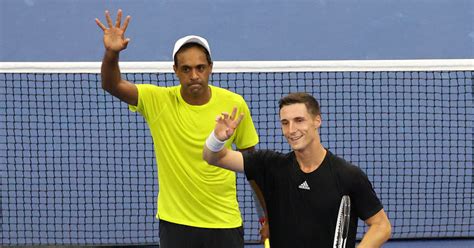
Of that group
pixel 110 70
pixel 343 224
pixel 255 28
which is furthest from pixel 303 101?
pixel 255 28

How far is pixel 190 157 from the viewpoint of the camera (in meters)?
5.53

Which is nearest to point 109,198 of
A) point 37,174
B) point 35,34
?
point 37,174

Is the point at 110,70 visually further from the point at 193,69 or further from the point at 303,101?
the point at 303,101

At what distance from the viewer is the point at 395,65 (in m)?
8.70

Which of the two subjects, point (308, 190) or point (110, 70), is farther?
point (110, 70)

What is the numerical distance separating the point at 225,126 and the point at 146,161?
549 centimetres

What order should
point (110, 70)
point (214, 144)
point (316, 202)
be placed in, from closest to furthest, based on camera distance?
point (316, 202) → point (214, 144) → point (110, 70)

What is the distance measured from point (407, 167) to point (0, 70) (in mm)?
4302

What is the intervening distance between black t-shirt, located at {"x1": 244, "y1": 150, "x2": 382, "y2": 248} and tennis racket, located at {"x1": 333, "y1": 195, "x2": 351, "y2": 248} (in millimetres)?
65

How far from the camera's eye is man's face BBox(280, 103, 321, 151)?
457cm

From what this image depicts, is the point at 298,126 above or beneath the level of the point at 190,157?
above

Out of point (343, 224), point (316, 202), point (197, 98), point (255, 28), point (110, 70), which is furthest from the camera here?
point (255, 28)

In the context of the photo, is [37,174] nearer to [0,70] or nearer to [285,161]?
[0,70]

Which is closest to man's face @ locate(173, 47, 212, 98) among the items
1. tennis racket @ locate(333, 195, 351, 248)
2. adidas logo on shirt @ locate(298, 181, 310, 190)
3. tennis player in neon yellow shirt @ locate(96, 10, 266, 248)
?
tennis player in neon yellow shirt @ locate(96, 10, 266, 248)
